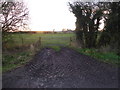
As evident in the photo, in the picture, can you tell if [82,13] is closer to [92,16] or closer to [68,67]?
[92,16]

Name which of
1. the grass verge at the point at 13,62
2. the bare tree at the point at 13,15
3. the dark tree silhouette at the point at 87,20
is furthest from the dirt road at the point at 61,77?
the dark tree silhouette at the point at 87,20

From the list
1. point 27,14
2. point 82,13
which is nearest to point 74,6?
point 82,13

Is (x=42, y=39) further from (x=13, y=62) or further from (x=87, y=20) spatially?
(x=13, y=62)

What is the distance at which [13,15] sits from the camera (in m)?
12.5

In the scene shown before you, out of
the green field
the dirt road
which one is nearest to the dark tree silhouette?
the green field

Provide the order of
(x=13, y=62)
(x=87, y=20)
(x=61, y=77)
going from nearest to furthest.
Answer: (x=61, y=77) < (x=13, y=62) < (x=87, y=20)

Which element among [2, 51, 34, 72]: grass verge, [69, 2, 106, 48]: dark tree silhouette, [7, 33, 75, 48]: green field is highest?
[69, 2, 106, 48]: dark tree silhouette

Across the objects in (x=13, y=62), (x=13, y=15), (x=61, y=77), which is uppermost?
(x=13, y=15)

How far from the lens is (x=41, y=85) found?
473cm

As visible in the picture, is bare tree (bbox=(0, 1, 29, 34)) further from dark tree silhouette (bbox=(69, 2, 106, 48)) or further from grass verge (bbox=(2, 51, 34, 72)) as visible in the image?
dark tree silhouette (bbox=(69, 2, 106, 48))

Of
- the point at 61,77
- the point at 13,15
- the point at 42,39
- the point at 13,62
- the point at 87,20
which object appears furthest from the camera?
the point at 42,39

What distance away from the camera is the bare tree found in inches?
453

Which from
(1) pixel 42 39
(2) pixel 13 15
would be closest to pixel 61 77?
(2) pixel 13 15

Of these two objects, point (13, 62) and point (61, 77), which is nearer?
point (61, 77)
